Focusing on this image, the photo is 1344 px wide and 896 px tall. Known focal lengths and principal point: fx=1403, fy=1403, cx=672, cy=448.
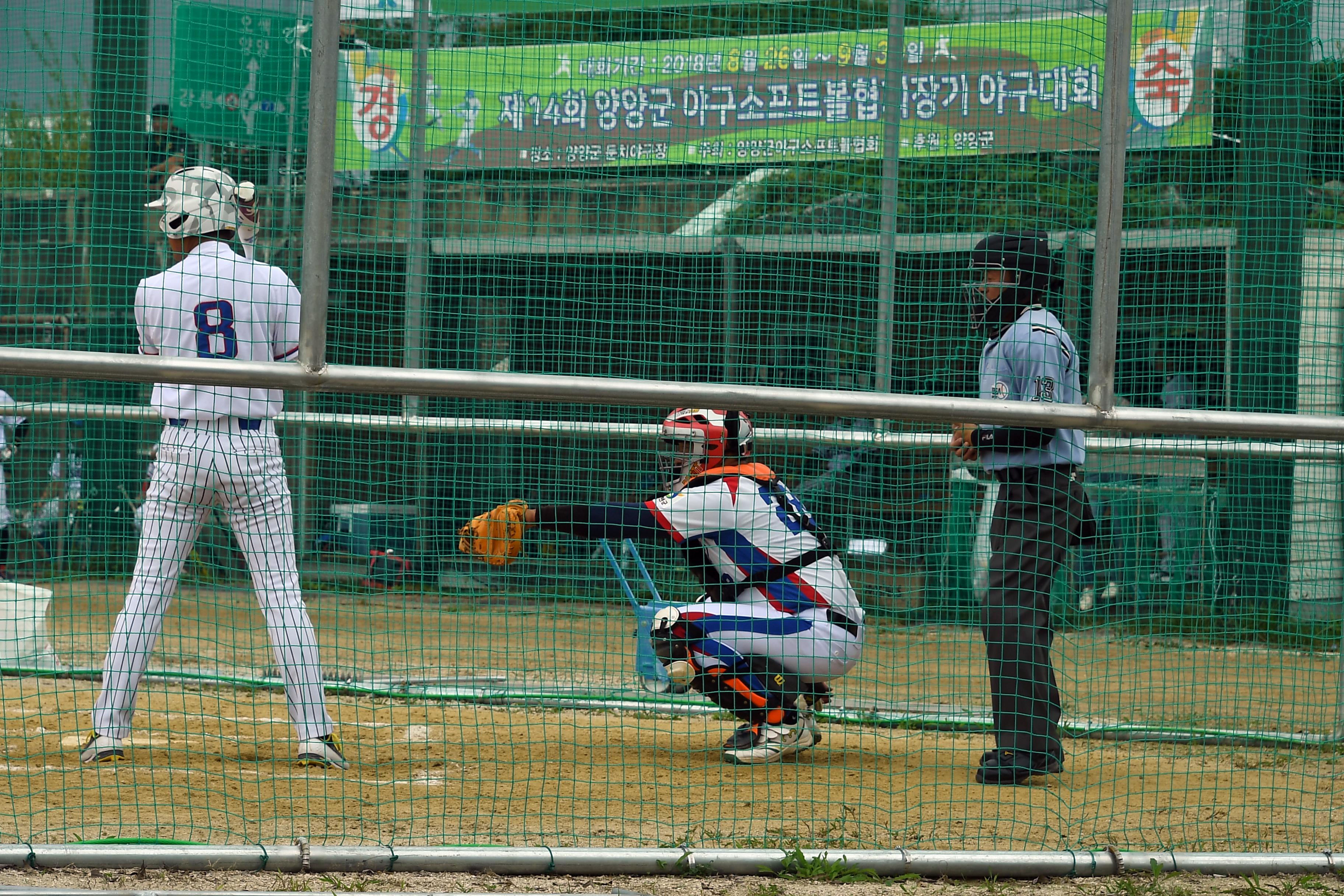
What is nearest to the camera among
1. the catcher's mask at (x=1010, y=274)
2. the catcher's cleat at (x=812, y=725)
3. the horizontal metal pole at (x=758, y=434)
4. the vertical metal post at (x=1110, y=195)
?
the vertical metal post at (x=1110, y=195)

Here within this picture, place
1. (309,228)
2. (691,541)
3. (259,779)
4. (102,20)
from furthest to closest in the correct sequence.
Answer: (102,20) < (691,541) < (259,779) < (309,228)

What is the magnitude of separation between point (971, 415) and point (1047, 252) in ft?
5.72

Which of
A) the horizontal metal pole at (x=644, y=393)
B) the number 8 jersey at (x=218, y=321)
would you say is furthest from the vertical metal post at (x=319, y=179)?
the number 8 jersey at (x=218, y=321)

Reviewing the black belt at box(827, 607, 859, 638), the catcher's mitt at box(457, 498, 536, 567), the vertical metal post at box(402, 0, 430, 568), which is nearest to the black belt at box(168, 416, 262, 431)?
the vertical metal post at box(402, 0, 430, 568)

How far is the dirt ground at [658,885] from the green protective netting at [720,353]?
3.24 ft

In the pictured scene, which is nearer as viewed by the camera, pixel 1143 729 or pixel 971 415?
pixel 971 415

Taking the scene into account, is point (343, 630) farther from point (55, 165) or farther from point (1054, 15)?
point (1054, 15)

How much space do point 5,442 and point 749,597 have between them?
167 inches

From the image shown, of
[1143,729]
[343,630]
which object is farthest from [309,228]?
[1143,729]

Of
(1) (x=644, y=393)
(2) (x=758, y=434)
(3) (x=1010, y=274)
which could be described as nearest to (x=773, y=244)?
(2) (x=758, y=434)

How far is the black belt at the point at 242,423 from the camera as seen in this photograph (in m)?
4.74

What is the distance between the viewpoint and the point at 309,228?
11.1ft

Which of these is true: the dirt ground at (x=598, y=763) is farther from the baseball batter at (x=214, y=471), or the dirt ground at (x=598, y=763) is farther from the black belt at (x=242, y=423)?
the black belt at (x=242, y=423)

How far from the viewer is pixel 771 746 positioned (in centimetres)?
525
